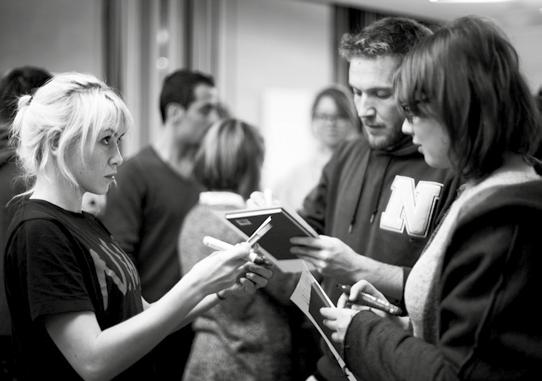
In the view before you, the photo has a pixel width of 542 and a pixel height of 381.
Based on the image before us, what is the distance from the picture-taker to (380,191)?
6.51 ft

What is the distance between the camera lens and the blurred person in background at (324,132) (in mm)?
3830

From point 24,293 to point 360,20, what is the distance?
6035mm

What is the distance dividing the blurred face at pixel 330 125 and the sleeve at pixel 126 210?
1.15 meters

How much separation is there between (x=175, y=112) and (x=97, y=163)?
75.6 inches

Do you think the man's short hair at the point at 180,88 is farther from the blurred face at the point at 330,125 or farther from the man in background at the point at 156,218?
the blurred face at the point at 330,125

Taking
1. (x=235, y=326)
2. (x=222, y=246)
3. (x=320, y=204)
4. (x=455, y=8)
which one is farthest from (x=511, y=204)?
(x=455, y=8)

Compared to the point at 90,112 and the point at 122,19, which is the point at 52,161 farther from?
the point at 122,19

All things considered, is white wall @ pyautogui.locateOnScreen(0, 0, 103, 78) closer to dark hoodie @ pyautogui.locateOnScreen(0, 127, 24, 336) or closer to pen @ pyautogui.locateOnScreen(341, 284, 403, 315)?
dark hoodie @ pyautogui.locateOnScreen(0, 127, 24, 336)

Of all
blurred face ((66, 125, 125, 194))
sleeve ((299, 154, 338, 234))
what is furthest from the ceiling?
blurred face ((66, 125, 125, 194))

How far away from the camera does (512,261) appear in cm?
113

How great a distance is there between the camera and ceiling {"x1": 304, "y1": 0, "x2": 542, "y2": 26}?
21.4 feet

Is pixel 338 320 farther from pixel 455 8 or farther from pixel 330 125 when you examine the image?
pixel 455 8

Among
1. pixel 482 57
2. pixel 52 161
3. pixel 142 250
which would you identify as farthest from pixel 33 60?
pixel 482 57

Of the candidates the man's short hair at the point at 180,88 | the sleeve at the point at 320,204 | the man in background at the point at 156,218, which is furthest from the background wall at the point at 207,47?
the sleeve at the point at 320,204
